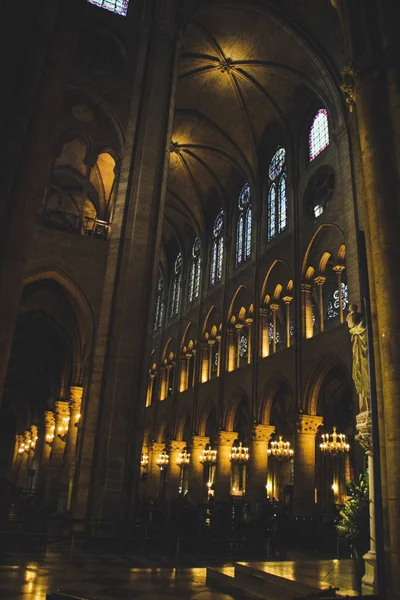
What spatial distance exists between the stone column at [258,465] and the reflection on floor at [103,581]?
11.0 m

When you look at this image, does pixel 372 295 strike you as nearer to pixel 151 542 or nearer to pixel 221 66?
pixel 151 542

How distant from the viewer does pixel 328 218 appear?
18453 millimetres

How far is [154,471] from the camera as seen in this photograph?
29438 millimetres

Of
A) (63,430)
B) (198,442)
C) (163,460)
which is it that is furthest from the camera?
(163,460)

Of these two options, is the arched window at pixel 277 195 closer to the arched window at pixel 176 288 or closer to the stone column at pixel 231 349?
the stone column at pixel 231 349

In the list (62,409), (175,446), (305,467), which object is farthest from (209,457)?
(305,467)

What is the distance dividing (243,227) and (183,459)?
1240 cm

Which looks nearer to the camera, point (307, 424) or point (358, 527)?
point (358, 527)

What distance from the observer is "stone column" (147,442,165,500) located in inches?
1139

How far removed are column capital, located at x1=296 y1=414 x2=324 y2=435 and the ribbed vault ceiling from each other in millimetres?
11520

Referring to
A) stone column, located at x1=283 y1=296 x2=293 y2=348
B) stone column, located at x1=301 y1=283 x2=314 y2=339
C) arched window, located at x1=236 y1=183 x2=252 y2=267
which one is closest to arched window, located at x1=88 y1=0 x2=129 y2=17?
arched window, located at x1=236 y1=183 x2=252 y2=267

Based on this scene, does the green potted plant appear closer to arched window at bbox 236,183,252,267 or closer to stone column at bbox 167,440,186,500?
arched window at bbox 236,183,252,267

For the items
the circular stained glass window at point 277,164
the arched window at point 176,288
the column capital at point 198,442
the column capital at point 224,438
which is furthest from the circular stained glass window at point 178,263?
the column capital at point 224,438

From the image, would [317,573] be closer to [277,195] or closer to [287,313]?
[287,313]
